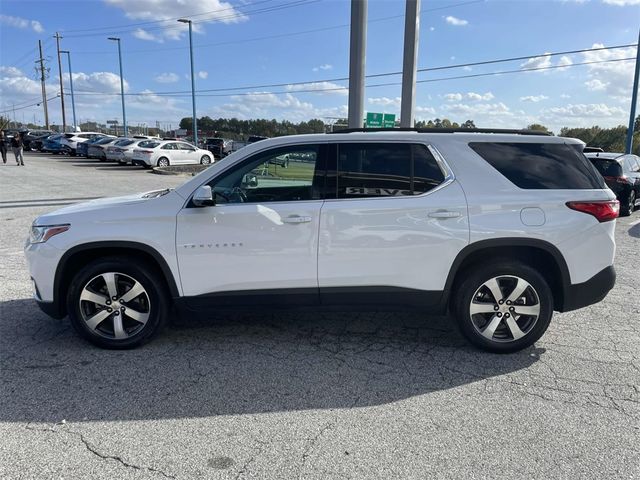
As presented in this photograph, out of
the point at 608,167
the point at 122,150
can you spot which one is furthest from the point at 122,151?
the point at 608,167

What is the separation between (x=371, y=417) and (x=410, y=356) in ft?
3.33

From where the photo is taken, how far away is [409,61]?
34.6ft

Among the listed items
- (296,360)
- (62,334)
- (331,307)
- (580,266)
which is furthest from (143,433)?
(580,266)

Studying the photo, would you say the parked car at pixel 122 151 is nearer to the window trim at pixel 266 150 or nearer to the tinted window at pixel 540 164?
the window trim at pixel 266 150

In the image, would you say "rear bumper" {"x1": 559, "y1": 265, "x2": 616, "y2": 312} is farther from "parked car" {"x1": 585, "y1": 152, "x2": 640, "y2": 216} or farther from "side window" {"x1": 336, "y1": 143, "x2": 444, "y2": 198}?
"parked car" {"x1": 585, "y1": 152, "x2": 640, "y2": 216}

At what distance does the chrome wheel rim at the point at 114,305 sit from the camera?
155 inches

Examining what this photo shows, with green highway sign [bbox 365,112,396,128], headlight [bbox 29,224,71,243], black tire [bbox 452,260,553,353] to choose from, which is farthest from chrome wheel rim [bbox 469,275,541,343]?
green highway sign [bbox 365,112,396,128]

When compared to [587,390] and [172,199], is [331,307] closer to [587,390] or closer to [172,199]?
[172,199]

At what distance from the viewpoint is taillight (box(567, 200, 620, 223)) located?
12.7ft

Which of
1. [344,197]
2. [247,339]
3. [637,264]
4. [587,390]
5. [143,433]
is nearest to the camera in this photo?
[143,433]

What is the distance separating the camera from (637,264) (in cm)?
722

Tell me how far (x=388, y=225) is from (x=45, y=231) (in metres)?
2.76

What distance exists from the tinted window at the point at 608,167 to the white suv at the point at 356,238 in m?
9.03

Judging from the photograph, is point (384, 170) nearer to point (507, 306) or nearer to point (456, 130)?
point (456, 130)
